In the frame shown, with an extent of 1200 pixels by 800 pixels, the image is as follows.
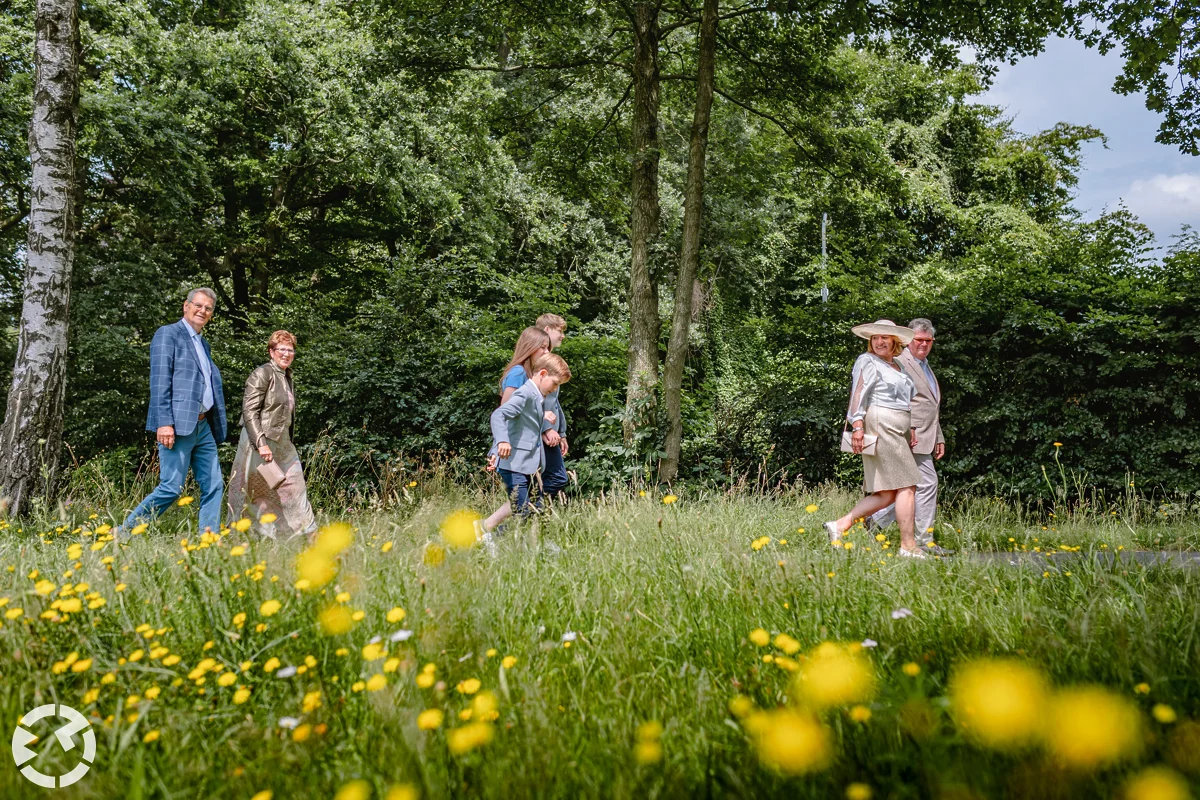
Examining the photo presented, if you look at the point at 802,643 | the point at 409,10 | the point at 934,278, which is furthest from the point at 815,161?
the point at 934,278

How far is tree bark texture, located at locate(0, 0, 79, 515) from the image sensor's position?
5.80 meters

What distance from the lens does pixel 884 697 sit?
1.77 metres

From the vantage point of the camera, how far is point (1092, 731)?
140 cm

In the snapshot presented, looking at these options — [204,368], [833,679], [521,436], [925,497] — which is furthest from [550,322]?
[833,679]

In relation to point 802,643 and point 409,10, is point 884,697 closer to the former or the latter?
point 802,643

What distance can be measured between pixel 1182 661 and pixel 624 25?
9.97 meters

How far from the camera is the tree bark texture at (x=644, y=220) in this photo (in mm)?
8516

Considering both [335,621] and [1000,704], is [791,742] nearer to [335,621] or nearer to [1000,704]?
[1000,704]

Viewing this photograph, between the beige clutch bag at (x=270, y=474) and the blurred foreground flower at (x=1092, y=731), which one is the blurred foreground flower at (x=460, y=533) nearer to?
the blurred foreground flower at (x=1092, y=731)

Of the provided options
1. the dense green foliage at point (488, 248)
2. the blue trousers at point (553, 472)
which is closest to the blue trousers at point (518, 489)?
the blue trousers at point (553, 472)

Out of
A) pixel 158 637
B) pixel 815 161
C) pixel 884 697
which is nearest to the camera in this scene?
pixel 884 697

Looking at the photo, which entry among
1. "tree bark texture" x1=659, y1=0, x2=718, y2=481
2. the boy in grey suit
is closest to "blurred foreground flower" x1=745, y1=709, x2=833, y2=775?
the boy in grey suit

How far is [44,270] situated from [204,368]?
187 cm

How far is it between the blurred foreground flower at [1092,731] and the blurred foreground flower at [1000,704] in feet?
0.12
